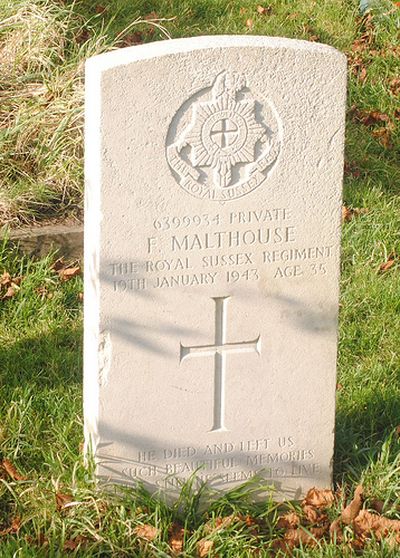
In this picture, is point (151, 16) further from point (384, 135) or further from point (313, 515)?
point (313, 515)

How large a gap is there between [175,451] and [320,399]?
0.59 meters

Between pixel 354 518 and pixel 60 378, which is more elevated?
pixel 60 378

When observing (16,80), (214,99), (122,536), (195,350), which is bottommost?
(122,536)

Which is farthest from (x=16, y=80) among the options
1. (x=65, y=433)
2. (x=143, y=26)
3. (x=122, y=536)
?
(x=122, y=536)

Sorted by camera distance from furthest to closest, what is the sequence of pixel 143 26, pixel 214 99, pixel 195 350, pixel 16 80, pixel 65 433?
pixel 143 26, pixel 16 80, pixel 65 433, pixel 195 350, pixel 214 99

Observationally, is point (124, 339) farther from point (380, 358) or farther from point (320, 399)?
point (380, 358)

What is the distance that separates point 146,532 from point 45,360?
127cm

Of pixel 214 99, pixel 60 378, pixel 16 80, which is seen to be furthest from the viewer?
pixel 16 80

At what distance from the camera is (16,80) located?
281 inches

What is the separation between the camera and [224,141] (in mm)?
4312

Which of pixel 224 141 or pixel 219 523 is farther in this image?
pixel 219 523

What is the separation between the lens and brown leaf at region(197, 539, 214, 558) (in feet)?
14.6

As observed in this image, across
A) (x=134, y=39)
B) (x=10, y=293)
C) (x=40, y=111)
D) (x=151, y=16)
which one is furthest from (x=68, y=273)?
(x=151, y=16)

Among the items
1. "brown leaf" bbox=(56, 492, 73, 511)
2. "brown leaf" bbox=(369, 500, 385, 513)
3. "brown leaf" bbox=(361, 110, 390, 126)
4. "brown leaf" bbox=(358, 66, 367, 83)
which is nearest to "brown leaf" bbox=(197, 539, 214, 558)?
"brown leaf" bbox=(56, 492, 73, 511)
